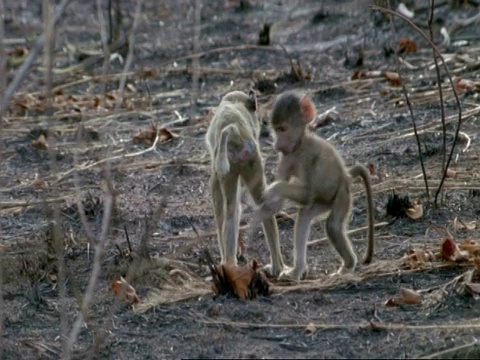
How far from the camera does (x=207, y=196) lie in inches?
368

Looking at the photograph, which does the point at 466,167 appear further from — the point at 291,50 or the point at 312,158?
the point at 291,50

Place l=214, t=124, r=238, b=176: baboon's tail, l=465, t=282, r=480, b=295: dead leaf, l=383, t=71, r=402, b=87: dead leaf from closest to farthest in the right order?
l=465, t=282, r=480, b=295: dead leaf → l=214, t=124, r=238, b=176: baboon's tail → l=383, t=71, r=402, b=87: dead leaf

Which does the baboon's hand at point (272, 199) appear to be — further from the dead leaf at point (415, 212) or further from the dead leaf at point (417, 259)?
the dead leaf at point (415, 212)

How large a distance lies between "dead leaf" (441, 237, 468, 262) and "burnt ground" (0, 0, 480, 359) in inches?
2.0

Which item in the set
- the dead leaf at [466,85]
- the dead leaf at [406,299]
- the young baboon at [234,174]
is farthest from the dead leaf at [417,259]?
the dead leaf at [466,85]

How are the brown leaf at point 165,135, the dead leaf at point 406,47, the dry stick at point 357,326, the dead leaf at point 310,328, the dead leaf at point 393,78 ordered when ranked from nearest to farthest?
the dry stick at point 357,326, the dead leaf at point 310,328, the brown leaf at point 165,135, the dead leaf at point 393,78, the dead leaf at point 406,47

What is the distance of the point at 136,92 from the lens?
13578mm

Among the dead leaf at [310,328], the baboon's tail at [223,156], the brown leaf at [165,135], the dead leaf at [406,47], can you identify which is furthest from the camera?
the dead leaf at [406,47]

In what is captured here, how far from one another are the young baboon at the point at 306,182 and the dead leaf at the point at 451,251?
0.42 meters

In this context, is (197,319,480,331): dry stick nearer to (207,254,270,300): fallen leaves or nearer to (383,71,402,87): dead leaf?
(207,254,270,300): fallen leaves

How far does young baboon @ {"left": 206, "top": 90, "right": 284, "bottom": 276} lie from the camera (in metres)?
6.54

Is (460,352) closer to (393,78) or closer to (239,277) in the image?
(239,277)

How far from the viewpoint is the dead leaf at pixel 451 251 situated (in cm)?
672

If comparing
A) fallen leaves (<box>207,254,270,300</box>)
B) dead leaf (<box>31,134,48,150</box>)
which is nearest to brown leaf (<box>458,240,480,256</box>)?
fallen leaves (<box>207,254,270,300</box>)
